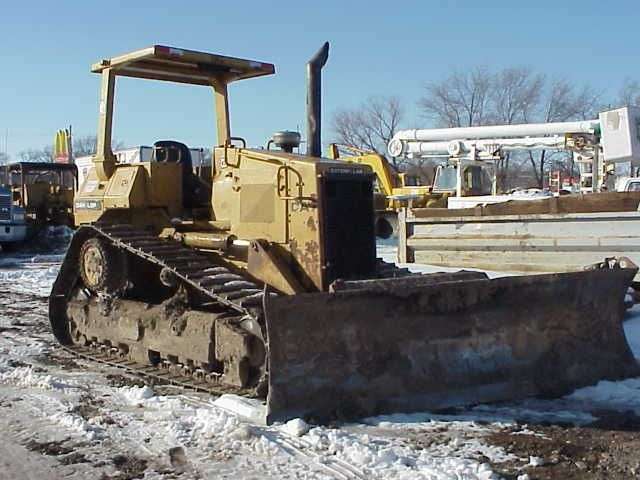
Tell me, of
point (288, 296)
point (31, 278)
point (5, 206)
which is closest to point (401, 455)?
point (288, 296)

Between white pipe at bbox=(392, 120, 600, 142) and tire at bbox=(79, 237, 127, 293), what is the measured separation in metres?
16.8

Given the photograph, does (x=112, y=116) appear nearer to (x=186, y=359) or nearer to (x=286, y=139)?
(x=286, y=139)

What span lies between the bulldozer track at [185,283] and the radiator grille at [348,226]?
0.30 m

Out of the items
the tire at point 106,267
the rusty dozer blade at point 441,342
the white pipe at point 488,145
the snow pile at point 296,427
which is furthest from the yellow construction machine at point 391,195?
the snow pile at point 296,427

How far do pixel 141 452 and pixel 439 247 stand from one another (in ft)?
25.3

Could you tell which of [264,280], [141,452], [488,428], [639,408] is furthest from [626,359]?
[141,452]

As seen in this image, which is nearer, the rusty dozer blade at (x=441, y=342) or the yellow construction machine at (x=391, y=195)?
the rusty dozer blade at (x=441, y=342)

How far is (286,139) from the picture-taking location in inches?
285

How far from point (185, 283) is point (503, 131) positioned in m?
18.4

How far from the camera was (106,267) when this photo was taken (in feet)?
24.8

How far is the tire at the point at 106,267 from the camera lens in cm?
757

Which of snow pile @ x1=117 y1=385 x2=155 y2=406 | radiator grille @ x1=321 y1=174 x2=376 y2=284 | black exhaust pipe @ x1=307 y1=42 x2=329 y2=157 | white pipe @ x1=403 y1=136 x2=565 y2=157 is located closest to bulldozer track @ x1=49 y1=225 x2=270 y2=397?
snow pile @ x1=117 y1=385 x2=155 y2=406

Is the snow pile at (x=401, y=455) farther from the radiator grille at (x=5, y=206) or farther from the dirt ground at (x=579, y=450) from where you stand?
the radiator grille at (x=5, y=206)

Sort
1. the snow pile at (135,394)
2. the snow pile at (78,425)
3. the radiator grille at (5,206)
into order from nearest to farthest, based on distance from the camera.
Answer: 1. the snow pile at (78,425)
2. the snow pile at (135,394)
3. the radiator grille at (5,206)
